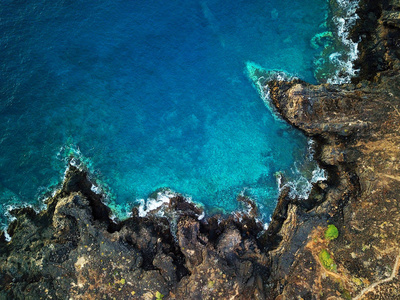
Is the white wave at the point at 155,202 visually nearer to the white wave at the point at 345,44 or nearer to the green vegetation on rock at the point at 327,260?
the green vegetation on rock at the point at 327,260

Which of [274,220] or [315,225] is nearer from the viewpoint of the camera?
[315,225]

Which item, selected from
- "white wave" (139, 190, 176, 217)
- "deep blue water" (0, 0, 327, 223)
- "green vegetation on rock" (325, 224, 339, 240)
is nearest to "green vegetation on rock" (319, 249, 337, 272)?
"green vegetation on rock" (325, 224, 339, 240)

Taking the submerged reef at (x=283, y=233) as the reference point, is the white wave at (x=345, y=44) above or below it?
above

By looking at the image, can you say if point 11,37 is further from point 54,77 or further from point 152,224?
point 152,224

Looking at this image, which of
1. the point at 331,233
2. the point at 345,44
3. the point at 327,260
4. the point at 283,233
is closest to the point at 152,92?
the point at 283,233

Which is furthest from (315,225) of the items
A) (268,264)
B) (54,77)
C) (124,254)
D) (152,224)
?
(54,77)

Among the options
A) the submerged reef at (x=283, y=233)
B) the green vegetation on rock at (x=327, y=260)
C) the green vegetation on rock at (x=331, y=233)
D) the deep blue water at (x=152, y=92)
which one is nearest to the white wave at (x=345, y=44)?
the submerged reef at (x=283, y=233)
